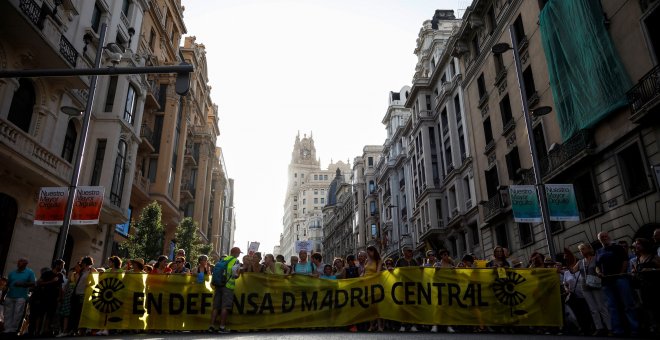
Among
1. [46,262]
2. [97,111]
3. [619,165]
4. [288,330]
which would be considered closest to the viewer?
[288,330]

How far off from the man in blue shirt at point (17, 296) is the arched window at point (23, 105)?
8.97 meters

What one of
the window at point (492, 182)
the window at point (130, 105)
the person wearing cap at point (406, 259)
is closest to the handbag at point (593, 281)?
the person wearing cap at point (406, 259)

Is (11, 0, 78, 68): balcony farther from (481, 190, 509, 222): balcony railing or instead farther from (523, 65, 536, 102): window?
(481, 190, 509, 222): balcony railing

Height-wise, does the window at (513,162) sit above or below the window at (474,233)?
above

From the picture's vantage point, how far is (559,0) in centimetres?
1894

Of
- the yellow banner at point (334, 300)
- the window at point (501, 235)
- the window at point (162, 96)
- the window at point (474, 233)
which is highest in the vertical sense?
the window at point (162, 96)

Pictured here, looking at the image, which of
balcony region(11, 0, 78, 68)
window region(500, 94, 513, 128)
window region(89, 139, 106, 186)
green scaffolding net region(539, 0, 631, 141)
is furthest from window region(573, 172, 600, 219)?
window region(89, 139, 106, 186)

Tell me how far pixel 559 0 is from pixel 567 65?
2.96 m

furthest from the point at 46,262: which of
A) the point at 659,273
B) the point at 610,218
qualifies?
the point at 610,218

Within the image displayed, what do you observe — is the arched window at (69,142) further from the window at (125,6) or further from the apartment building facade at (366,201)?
the apartment building facade at (366,201)

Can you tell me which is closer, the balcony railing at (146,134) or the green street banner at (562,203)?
the green street banner at (562,203)

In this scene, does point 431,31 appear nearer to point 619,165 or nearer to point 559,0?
point 559,0

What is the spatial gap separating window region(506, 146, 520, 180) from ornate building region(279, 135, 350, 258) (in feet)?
328

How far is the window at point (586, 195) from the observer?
17516mm
